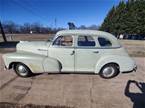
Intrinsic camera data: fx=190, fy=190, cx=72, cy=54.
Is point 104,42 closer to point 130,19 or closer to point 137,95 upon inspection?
point 137,95

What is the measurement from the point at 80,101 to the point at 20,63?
2795 mm

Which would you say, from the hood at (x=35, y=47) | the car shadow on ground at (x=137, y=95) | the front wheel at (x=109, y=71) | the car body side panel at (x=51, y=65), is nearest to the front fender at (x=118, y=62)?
the front wheel at (x=109, y=71)

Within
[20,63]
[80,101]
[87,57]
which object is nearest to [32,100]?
[80,101]

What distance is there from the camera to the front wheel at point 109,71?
6.61 m

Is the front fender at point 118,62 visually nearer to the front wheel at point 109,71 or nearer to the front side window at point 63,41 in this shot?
the front wheel at point 109,71

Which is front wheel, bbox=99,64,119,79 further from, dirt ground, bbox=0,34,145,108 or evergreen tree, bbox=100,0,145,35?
evergreen tree, bbox=100,0,145,35

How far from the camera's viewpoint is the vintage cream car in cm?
641

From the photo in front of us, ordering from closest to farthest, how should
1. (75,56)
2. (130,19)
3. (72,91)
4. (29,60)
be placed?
(72,91) → (29,60) → (75,56) → (130,19)

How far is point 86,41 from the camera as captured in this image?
654cm

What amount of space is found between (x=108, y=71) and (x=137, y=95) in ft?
5.46

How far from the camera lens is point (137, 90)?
554 centimetres

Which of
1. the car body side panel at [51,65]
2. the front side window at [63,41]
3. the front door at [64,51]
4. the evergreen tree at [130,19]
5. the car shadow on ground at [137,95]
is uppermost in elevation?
the evergreen tree at [130,19]

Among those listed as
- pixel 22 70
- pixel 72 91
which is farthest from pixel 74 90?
pixel 22 70

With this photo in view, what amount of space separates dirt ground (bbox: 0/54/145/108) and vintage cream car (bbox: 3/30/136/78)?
0.35 metres
